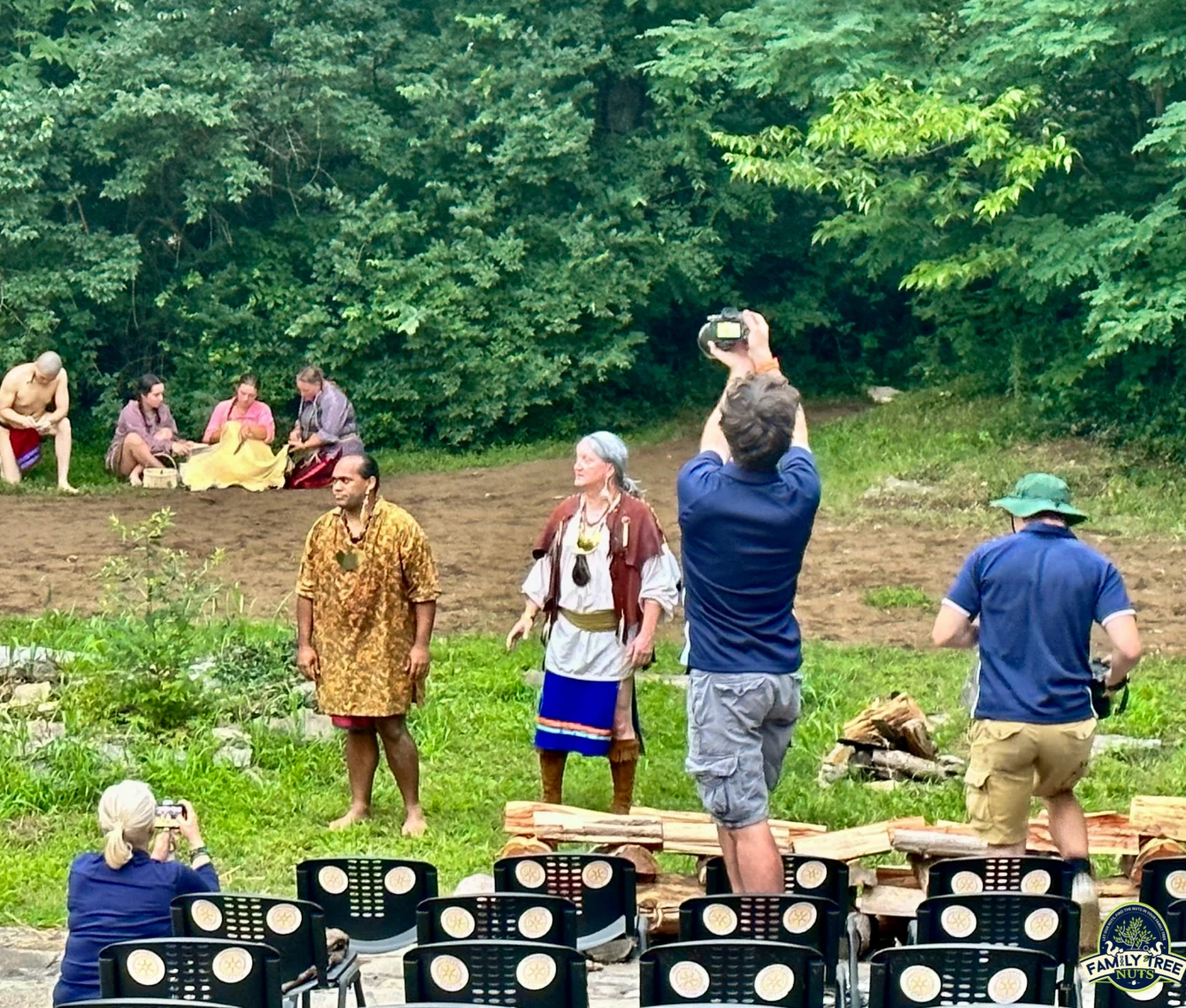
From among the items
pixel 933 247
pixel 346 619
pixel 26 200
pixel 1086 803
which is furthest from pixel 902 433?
pixel 346 619

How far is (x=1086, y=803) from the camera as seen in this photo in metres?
7.90

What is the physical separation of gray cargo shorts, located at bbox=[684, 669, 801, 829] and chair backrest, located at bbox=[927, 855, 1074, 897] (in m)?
0.70

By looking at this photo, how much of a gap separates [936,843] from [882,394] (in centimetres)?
1418

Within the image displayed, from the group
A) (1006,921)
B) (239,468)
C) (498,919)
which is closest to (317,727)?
(498,919)

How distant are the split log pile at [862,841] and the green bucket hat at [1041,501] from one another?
1076 mm

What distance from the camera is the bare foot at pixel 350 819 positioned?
24.8 feet

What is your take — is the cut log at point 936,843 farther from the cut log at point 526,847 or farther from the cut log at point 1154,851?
the cut log at point 526,847

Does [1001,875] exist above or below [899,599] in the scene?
above

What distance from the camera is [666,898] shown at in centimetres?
611

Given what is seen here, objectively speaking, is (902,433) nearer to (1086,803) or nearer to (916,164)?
(916,164)

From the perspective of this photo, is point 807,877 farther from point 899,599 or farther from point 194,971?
point 899,599

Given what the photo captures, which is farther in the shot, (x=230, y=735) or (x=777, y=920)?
(x=230, y=735)

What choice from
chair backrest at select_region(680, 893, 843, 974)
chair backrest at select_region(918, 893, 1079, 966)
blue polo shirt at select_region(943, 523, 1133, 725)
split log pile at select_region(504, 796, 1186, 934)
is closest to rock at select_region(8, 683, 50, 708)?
split log pile at select_region(504, 796, 1186, 934)

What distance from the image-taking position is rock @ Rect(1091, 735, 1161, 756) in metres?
8.64
